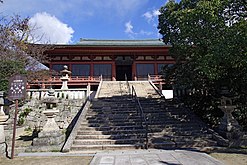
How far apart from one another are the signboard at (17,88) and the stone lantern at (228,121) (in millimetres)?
7035

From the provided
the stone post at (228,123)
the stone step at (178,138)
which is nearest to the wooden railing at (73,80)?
the stone step at (178,138)

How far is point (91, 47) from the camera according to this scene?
1900 cm

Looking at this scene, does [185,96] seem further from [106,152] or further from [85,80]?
[85,80]

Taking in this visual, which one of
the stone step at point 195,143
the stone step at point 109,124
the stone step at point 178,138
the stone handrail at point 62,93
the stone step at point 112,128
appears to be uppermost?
the stone handrail at point 62,93

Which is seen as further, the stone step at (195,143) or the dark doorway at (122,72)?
the dark doorway at (122,72)

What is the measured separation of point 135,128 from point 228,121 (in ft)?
11.4

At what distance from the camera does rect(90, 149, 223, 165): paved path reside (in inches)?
186

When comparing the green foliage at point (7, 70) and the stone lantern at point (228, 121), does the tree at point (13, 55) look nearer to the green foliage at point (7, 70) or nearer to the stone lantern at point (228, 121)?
the green foliage at point (7, 70)

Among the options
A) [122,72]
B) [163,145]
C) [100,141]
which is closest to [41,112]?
[100,141]

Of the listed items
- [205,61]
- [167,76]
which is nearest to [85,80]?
[167,76]

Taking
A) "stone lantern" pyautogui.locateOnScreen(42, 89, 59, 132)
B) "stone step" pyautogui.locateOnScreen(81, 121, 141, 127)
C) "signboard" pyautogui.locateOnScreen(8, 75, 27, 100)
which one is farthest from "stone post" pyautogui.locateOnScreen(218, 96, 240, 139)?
"signboard" pyautogui.locateOnScreen(8, 75, 27, 100)

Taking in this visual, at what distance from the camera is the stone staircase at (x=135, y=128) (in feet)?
21.3

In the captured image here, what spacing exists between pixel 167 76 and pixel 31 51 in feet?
33.6

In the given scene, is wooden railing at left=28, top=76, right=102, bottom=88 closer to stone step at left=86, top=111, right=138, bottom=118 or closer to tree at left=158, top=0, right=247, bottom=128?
stone step at left=86, top=111, right=138, bottom=118
